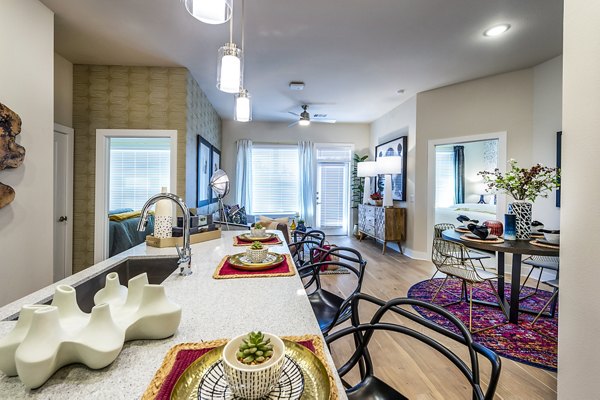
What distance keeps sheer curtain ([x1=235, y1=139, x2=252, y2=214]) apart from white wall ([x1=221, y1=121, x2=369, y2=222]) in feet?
0.49

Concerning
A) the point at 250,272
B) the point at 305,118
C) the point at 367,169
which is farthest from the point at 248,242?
the point at 367,169

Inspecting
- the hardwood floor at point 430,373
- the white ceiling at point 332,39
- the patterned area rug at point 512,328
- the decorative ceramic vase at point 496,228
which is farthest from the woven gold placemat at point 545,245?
the white ceiling at point 332,39

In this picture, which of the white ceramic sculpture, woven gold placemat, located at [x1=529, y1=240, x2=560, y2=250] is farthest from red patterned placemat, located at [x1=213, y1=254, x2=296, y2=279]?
woven gold placemat, located at [x1=529, y1=240, x2=560, y2=250]

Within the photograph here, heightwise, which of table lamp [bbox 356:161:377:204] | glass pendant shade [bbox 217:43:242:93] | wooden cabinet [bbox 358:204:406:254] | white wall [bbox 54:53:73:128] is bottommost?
wooden cabinet [bbox 358:204:406:254]

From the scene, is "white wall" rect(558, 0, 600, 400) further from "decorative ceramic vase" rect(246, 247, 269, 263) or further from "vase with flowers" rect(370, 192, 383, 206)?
"vase with flowers" rect(370, 192, 383, 206)

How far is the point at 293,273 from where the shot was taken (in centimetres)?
132

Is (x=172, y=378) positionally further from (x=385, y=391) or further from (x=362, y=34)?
(x=362, y=34)

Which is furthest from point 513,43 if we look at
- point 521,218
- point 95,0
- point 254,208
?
point 254,208

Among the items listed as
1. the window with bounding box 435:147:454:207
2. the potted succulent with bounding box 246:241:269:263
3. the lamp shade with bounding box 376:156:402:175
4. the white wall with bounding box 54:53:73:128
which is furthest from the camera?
the window with bounding box 435:147:454:207

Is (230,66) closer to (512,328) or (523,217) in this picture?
(523,217)

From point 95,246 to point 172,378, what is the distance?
3600 mm

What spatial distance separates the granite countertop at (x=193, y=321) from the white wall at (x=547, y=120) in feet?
12.5

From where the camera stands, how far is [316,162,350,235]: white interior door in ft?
22.2

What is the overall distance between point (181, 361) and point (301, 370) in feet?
0.96
